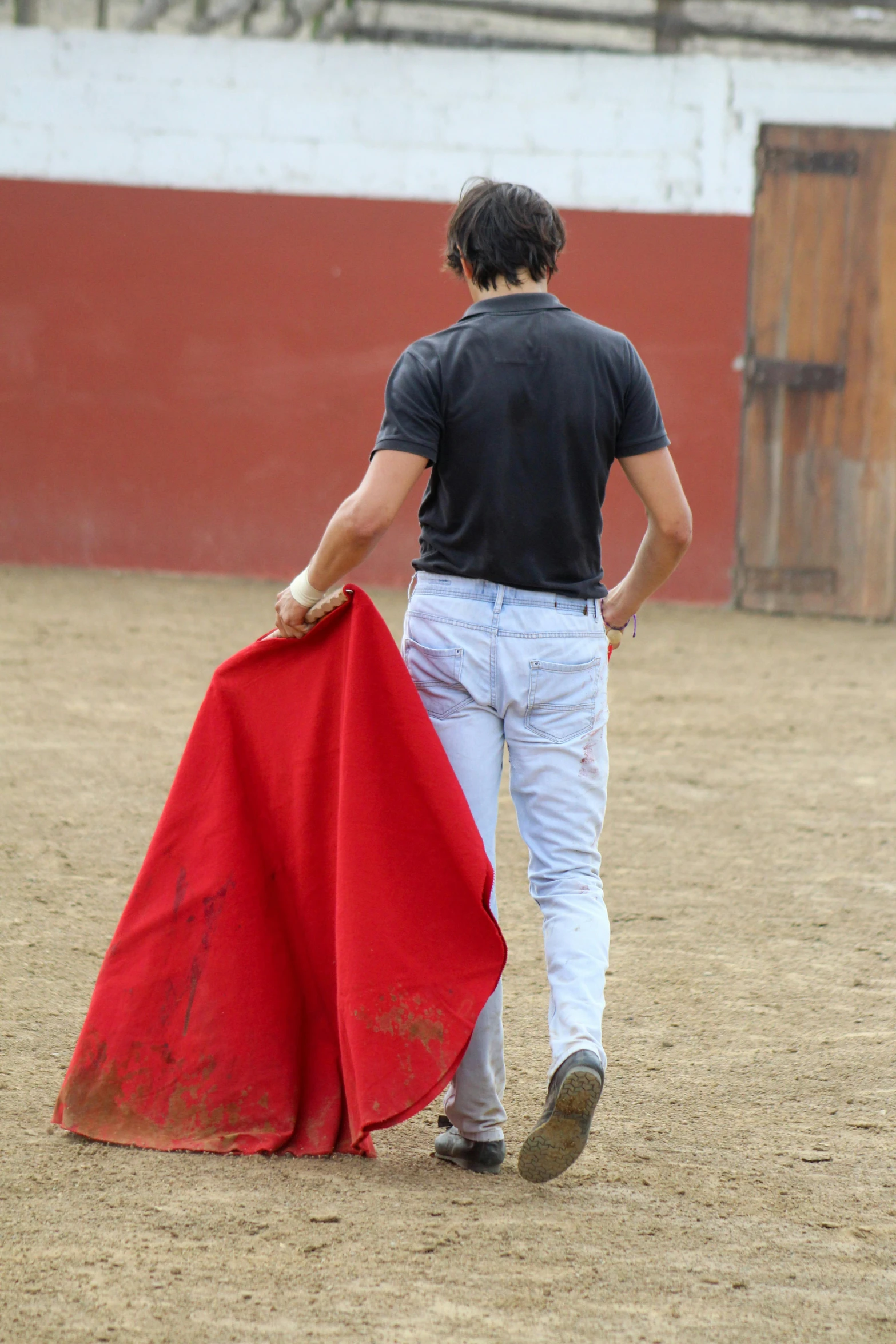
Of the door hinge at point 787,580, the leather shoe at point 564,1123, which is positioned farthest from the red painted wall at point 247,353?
the leather shoe at point 564,1123

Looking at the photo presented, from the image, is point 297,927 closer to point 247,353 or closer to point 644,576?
point 644,576

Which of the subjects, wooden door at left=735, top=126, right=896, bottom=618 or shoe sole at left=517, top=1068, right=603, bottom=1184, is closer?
shoe sole at left=517, top=1068, right=603, bottom=1184

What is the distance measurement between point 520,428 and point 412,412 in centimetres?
16

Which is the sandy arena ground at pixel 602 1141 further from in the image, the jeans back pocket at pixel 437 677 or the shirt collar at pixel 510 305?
the shirt collar at pixel 510 305

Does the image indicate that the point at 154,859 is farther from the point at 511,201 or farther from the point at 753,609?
the point at 753,609

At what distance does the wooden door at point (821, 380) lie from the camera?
8.64 meters

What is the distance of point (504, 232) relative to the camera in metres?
2.19

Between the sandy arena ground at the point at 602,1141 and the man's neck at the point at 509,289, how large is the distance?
4.31 feet

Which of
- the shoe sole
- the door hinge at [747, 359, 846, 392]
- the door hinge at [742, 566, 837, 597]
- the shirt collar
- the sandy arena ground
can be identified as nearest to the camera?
the sandy arena ground

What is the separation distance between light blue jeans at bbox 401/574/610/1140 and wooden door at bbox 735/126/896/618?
6.92 metres

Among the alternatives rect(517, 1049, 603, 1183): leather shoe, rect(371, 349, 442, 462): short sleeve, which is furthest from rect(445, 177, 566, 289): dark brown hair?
rect(517, 1049, 603, 1183): leather shoe

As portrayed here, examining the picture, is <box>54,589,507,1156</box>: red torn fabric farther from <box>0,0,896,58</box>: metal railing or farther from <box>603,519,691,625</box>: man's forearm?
<box>0,0,896,58</box>: metal railing

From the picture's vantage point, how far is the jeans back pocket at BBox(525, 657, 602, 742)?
2244 mm

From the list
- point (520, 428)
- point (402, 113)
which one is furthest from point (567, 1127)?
point (402, 113)
